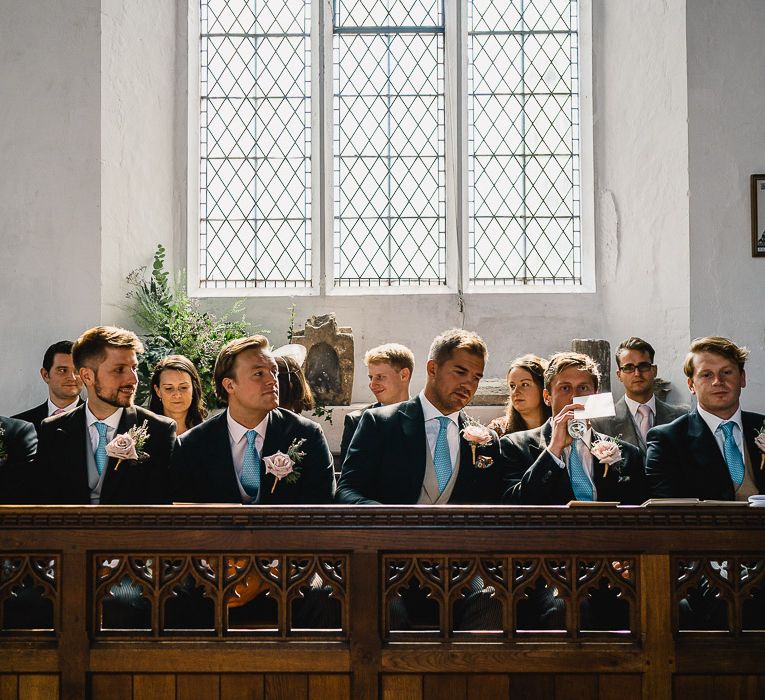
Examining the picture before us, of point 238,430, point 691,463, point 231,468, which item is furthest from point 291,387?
point 691,463

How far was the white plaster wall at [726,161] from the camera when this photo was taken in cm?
632

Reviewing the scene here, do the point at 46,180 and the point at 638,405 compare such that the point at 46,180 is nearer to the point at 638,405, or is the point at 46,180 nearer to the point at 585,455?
the point at 638,405

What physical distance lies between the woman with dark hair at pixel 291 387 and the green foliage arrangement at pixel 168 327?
1.40 m

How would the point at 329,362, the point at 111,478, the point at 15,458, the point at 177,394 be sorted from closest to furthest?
the point at 111,478 < the point at 15,458 < the point at 177,394 < the point at 329,362

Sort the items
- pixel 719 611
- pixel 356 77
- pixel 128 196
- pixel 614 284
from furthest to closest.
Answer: pixel 356 77 < pixel 614 284 < pixel 128 196 < pixel 719 611

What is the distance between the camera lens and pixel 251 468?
384 centimetres

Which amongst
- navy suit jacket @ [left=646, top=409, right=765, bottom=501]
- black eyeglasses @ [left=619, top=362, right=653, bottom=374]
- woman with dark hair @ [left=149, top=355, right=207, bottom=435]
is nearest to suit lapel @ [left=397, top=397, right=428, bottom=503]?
navy suit jacket @ [left=646, top=409, right=765, bottom=501]

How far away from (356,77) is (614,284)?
3.08 m

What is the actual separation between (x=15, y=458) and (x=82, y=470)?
1.54 feet

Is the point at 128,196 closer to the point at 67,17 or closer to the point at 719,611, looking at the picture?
the point at 67,17

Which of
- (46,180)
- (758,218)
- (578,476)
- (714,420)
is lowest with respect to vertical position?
(578,476)

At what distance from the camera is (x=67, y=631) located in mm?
3037

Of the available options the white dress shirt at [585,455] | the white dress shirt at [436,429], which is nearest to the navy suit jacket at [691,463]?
the white dress shirt at [585,455]

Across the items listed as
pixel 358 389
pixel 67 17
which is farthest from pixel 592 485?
pixel 67 17
